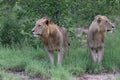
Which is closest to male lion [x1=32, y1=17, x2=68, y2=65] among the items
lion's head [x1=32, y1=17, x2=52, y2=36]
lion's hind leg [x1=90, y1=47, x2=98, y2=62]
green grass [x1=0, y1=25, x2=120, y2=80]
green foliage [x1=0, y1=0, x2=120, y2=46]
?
lion's head [x1=32, y1=17, x2=52, y2=36]

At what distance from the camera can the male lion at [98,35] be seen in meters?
8.53

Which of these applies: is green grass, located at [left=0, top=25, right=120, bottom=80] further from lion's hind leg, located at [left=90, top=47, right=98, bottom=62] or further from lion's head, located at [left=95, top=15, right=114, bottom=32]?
lion's head, located at [left=95, top=15, right=114, bottom=32]

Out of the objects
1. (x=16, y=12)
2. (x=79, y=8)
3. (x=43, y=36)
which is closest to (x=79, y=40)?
(x=79, y=8)

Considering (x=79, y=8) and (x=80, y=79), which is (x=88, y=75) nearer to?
(x=80, y=79)

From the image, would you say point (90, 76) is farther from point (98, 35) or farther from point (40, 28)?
point (40, 28)

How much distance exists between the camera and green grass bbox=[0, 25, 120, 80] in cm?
785

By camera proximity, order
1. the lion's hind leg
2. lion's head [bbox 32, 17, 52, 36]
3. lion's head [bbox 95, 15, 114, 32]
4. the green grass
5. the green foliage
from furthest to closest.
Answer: the green foliage
the lion's hind leg
lion's head [bbox 95, 15, 114, 32]
lion's head [bbox 32, 17, 52, 36]
the green grass

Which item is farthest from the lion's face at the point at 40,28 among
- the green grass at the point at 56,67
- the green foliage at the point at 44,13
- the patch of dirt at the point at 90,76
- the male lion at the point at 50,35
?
the green foliage at the point at 44,13

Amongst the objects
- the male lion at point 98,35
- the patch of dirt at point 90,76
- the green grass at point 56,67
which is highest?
the male lion at point 98,35

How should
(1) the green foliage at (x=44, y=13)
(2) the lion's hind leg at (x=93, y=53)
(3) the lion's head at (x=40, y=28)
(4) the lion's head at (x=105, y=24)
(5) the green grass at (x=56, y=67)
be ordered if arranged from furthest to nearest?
(1) the green foliage at (x=44, y=13)
(2) the lion's hind leg at (x=93, y=53)
(4) the lion's head at (x=105, y=24)
(3) the lion's head at (x=40, y=28)
(5) the green grass at (x=56, y=67)

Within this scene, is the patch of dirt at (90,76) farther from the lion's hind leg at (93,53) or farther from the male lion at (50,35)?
the male lion at (50,35)

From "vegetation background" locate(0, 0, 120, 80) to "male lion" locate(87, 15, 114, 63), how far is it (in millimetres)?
196

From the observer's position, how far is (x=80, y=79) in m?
7.84

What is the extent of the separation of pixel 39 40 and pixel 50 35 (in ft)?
7.02
